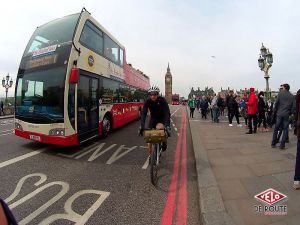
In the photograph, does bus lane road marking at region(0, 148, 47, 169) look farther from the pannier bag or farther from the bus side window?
the pannier bag

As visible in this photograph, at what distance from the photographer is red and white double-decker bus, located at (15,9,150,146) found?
7.62 metres

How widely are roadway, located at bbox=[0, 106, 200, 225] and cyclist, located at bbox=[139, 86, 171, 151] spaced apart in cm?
105

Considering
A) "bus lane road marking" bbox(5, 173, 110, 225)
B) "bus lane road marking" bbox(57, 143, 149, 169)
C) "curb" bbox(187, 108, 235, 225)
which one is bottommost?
"bus lane road marking" bbox(5, 173, 110, 225)

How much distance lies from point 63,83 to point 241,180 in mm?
5170

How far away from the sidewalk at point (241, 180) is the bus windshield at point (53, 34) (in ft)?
17.0

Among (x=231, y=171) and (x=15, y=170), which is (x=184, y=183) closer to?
(x=231, y=171)

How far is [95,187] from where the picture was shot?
16.9 feet

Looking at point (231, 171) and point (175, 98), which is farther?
point (175, 98)

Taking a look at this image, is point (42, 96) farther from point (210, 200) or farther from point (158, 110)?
point (210, 200)

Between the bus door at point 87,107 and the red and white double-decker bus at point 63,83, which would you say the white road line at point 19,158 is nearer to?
the red and white double-decker bus at point 63,83

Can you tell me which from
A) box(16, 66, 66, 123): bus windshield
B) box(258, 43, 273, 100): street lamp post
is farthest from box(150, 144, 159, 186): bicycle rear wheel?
box(258, 43, 273, 100): street lamp post

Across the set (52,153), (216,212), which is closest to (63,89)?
(52,153)

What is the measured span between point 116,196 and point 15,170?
277 centimetres

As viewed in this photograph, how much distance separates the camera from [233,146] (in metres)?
8.52
